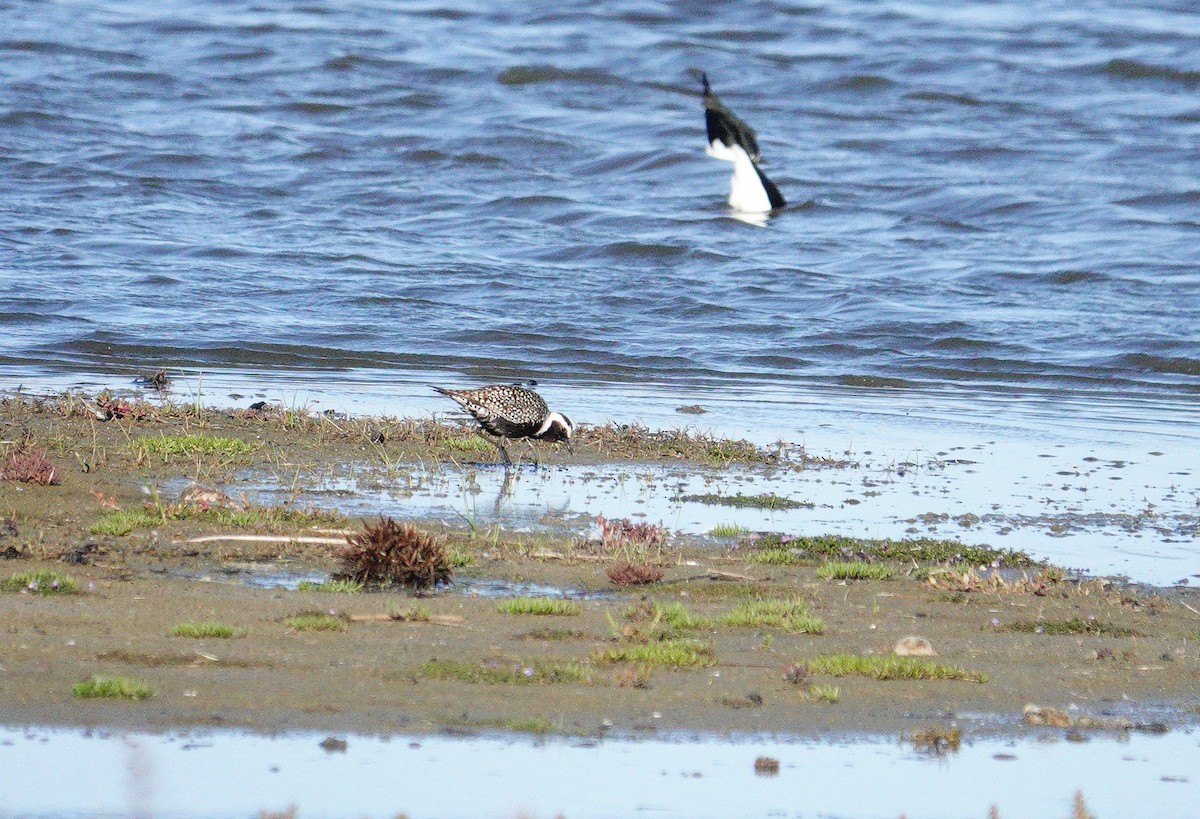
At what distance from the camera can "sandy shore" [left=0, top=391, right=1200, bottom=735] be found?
6.27 m

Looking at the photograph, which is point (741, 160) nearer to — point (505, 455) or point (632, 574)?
point (505, 455)

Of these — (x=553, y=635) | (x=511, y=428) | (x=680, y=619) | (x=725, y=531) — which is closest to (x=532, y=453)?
(x=511, y=428)

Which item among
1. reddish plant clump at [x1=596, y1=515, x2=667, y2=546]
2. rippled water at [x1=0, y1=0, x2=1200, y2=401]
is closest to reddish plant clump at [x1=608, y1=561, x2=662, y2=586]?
reddish plant clump at [x1=596, y1=515, x2=667, y2=546]

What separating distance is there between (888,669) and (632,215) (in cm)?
1769

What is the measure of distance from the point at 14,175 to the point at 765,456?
1690 centimetres

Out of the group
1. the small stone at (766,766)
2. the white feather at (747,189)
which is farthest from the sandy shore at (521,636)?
the white feather at (747,189)

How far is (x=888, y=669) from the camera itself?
272 inches

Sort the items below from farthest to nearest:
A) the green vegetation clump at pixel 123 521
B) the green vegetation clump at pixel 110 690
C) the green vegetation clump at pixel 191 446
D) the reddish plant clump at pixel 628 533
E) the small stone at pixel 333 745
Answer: the green vegetation clump at pixel 191 446 → the reddish plant clump at pixel 628 533 → the green vegetation clump at pixel 123 521 → the green vegetation clump at pixel 110 690 → the small stone at pixel 333 745

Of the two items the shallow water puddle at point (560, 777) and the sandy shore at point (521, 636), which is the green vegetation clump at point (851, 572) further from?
the shallow water puddle at point (560, 777)

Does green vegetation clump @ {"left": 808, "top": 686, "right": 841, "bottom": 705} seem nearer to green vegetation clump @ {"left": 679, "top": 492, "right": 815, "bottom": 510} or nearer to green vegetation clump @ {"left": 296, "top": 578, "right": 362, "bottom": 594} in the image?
green vegetation clump @ {"left": 296, "top": 578, "right": 362, "bottom": 594}

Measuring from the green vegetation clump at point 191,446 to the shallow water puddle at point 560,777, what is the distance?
198 inches

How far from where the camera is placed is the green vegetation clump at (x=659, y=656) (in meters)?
6.85

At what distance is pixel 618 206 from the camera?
25.0m

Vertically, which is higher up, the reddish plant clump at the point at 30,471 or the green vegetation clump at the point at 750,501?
the reddish plant clump at the point at 30,471
